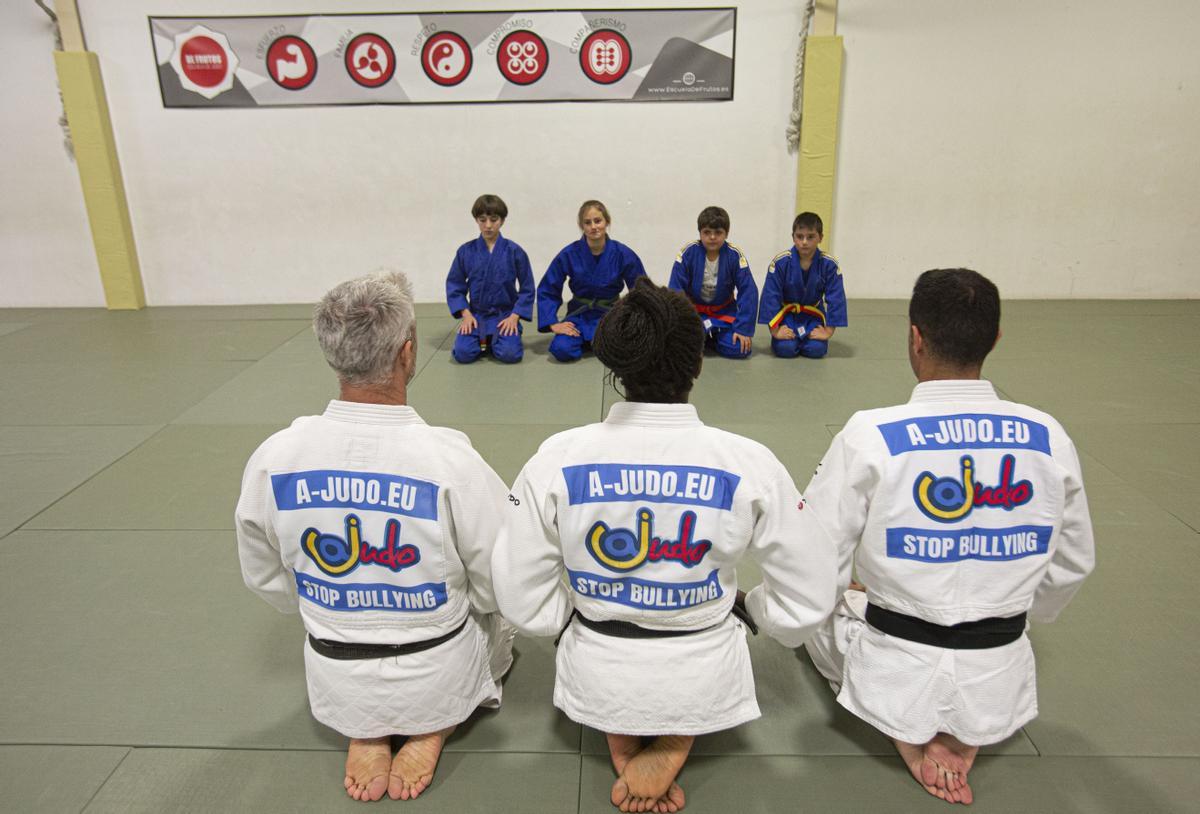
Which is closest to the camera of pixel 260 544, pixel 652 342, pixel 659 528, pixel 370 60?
pixel 652 342

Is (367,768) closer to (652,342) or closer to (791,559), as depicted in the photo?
(791,559)

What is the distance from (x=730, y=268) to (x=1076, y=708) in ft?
12.3

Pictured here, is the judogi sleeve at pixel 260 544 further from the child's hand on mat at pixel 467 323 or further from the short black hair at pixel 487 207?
the short black hair at pixel 487 207

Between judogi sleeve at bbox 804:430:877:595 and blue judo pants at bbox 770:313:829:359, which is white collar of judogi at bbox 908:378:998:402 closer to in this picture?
judogi sleeve at bbox 804:430:877:595

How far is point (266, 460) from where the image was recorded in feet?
5.79

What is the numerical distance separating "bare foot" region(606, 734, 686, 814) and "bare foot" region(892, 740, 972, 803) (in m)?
0.56

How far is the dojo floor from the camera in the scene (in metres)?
1.88

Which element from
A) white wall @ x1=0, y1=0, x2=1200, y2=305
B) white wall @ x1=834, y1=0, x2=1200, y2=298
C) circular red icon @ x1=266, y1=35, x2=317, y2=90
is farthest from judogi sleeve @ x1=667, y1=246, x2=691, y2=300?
circular red icon @ x1=266, y1=35, x2=317, y2=90

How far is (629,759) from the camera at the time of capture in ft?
6.13

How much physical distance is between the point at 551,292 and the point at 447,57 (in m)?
2.50

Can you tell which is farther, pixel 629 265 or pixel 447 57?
pixel 447 57

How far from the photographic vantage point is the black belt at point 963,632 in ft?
5.87

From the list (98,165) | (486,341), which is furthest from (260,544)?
(98,165)

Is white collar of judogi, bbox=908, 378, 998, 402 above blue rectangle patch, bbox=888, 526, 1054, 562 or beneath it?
above
